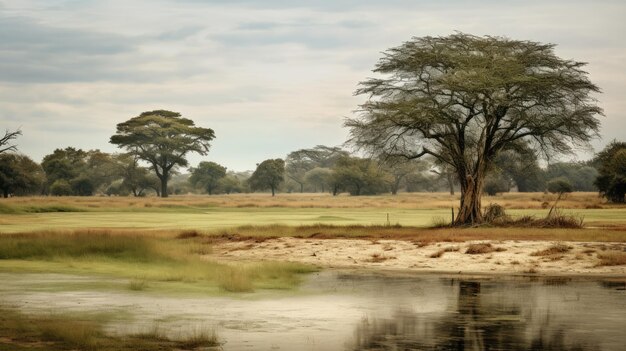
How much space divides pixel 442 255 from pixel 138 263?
1304cm

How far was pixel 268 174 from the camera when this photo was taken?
7210 inches

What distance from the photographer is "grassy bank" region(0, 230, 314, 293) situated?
1142 inches

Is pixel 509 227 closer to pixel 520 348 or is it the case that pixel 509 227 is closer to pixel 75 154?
pixel 520 348

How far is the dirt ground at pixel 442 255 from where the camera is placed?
115 ft

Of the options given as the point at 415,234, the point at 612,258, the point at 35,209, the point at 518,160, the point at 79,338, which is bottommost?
the point at 79,338

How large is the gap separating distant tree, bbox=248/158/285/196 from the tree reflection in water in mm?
158642

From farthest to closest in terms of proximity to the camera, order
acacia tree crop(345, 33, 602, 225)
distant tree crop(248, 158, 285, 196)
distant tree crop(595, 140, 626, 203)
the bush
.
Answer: distant tree crop(248, 158, 285, 196) → the bush → distant tree crop(595, 140, 626, 203) → acacia tree crop(345, 33, 602, 225)

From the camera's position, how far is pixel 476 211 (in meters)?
54.2

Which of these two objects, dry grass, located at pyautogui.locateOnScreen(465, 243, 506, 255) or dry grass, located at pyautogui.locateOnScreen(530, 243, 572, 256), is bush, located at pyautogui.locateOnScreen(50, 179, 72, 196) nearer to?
dry grass, located at pyautogui.locateOnScreen(465, 243, 506, 255)

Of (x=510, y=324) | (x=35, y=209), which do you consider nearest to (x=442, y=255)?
(x=510, y=324)

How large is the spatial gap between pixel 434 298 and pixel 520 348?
8550 millimetres

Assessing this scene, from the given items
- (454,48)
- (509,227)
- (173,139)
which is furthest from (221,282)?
(173,139)

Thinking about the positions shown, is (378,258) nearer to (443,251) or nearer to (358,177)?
(443,251)

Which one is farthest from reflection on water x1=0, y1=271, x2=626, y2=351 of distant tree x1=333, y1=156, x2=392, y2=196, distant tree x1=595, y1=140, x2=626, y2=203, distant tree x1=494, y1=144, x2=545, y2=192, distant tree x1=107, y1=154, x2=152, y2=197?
distant tree x1=107, y1=154, x2=152, y2=197
